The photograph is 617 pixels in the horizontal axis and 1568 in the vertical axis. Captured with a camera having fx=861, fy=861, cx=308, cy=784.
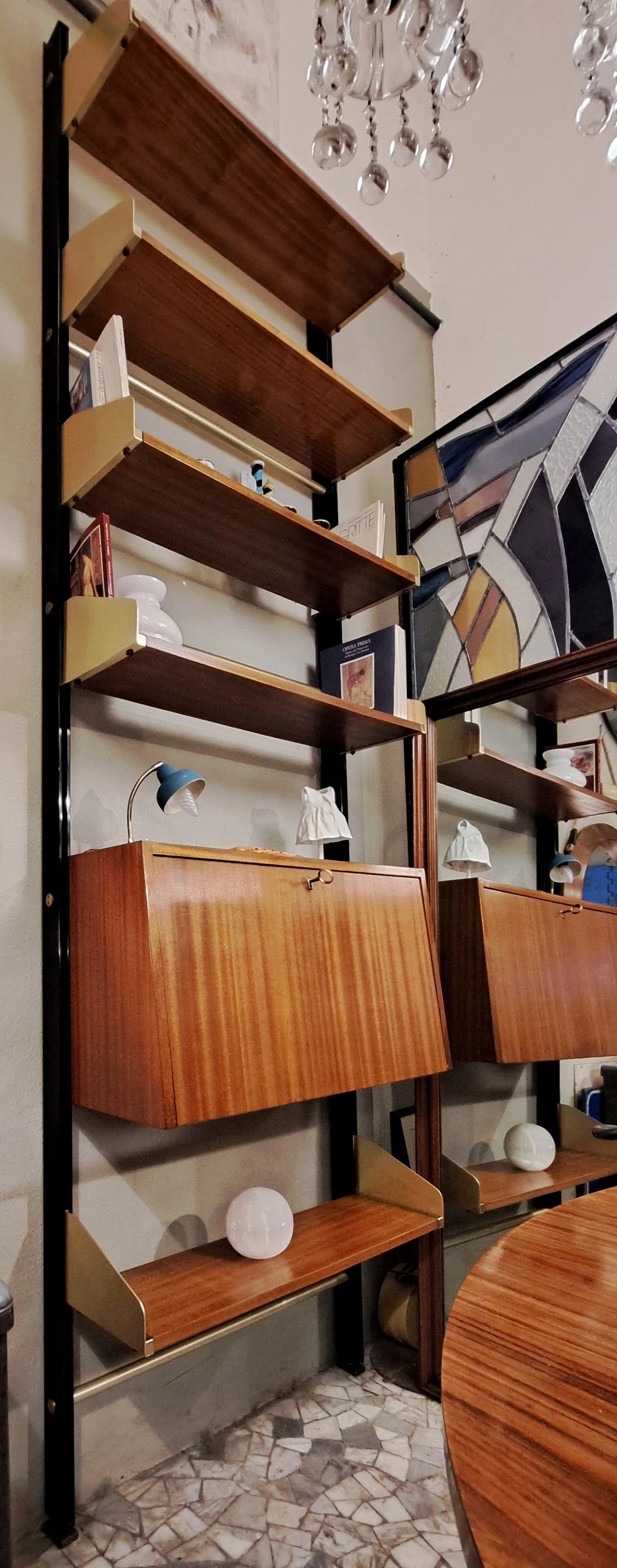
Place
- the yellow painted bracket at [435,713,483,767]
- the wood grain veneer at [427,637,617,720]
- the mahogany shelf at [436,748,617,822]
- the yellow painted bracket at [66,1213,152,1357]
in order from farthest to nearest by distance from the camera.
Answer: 1. the yellow painted bracket at [435,713,483,767]
2. the mahogany shelf at [436,748,617,822]
3. the wood grain veneer at [427,637,617,720]
4. the yellow painted bracket at [66,1213,152,1357]

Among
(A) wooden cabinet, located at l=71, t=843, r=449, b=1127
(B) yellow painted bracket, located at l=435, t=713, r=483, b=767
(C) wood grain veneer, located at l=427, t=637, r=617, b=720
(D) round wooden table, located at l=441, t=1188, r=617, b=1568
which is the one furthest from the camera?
(B) yellow painted bracket, located at l=435, t=713, r=483, b=767

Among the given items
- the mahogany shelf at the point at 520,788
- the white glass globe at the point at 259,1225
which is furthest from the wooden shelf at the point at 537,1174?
the mahogany shelf at the point at 520,788

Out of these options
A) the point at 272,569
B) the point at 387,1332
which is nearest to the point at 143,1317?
the point at 387,1332

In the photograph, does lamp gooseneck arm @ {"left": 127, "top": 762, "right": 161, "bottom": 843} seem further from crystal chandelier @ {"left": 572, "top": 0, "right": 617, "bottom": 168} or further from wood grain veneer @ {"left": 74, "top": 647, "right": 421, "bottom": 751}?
crystal chandelier @ {"left": 572, "top": 0, "right": 617, "bottom": 168}

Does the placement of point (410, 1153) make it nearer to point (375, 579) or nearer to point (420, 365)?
point (375, 579)

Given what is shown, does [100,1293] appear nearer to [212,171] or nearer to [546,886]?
[546,886]

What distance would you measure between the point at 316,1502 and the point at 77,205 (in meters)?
2.64

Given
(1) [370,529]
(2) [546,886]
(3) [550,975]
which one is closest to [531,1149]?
(3) [550,975]

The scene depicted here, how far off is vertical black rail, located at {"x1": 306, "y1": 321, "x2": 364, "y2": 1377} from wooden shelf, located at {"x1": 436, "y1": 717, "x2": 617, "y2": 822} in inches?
11.7

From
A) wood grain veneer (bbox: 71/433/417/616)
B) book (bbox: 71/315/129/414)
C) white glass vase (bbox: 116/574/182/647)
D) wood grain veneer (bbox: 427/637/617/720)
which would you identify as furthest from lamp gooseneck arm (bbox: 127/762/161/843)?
wood grain veneer (bbox: 427/637/617/720)

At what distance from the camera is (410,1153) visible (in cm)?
237

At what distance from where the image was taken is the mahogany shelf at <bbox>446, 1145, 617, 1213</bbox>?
2.10 metres

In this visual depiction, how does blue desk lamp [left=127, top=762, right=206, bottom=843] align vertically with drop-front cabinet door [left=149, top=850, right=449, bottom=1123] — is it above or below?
above

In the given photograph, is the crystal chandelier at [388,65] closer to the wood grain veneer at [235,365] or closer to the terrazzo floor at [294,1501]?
the wood grain veneer at [235,365]
